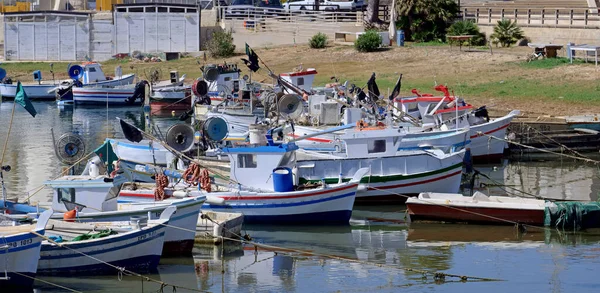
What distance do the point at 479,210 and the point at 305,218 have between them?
4216 millimetres

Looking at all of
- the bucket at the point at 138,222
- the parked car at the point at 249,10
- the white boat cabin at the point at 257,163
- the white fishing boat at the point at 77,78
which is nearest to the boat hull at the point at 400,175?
the white boat cabin at the point at 257,163

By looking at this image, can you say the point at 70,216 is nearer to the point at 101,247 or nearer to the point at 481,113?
the point at 101,247

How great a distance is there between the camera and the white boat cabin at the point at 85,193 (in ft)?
80.2

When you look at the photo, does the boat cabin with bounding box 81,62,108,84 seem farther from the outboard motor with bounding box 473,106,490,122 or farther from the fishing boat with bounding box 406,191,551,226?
the fishing boat with bounding box 406,191,551,226

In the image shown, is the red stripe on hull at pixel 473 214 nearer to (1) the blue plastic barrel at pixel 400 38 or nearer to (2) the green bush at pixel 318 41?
(1) the blue plastic barrel at pixel 400 38

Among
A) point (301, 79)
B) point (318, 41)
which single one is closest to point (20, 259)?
point (301, 79)

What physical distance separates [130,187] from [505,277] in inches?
361

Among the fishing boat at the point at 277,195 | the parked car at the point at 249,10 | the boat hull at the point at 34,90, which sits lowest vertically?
the fishing boat at the point at 277,195

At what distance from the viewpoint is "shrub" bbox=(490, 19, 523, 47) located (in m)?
55.0

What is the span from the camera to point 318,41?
6094 centimetres

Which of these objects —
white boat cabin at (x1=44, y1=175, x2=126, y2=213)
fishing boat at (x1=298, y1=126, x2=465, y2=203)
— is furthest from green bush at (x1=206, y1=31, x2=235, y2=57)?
white boat cabin at (x1=44, y1=175, x2=126, y2=213)

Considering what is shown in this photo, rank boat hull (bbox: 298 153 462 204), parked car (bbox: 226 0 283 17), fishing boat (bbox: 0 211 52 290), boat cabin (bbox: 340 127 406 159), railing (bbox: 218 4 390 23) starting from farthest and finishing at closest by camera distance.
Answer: parked car (bbox: 226 0 283 17) < railing (bbox: 218 4 390 23) < boat cabin (bbox: 340 127 406 159) < boat hull (bbox: 298 153 462 204) < fishing boat (bbox: 0 211 52 290)

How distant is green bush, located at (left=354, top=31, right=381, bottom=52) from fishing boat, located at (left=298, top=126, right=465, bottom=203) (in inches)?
1083

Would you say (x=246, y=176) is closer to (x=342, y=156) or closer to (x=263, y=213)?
(x=263, y=213)
